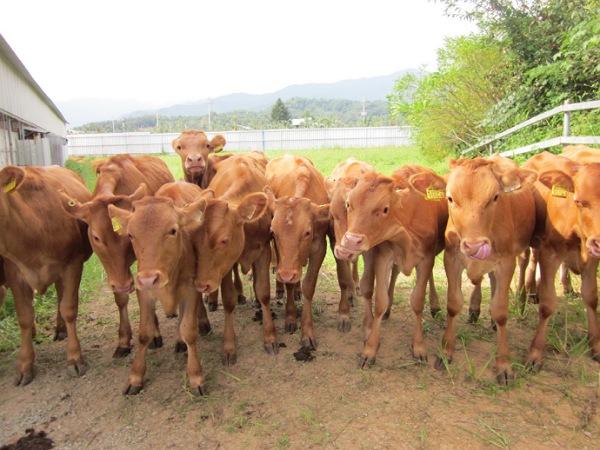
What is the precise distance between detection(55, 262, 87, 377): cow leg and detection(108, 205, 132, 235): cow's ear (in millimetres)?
1210

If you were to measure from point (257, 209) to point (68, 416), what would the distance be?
2365mm

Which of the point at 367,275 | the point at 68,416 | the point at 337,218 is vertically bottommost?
the point at 68,416

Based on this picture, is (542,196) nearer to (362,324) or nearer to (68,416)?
(362,324)

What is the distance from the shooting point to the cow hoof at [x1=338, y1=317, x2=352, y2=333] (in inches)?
208

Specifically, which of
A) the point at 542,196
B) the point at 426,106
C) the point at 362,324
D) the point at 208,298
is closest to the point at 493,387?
the point at 362,324

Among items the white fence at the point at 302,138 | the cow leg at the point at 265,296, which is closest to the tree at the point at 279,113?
the white fence at the point at 302,138

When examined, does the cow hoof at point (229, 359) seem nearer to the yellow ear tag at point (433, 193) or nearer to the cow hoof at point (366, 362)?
the cow hoof at point (366, 362)

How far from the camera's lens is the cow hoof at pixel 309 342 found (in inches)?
194

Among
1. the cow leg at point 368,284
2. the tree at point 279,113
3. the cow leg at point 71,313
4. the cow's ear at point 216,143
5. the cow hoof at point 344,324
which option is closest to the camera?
the cow leg at point 71,313

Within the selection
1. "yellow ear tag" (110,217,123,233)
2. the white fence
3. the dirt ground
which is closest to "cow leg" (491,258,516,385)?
the dirt ground

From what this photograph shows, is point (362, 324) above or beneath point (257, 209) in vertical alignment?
beneath

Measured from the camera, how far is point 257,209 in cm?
472

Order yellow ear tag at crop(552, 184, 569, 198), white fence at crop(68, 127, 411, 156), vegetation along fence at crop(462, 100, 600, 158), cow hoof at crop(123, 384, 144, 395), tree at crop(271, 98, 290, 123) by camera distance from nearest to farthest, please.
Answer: yellow ear tag at crop(552, 184, 569, 198) < cow hoof at crop(123, 384, 144, 395) < vegetation along fence at crop(462, 100, 600, 158) < white fence at crop(68, 127, 411, 156) < tree at crop(271, 98, 290, 123)

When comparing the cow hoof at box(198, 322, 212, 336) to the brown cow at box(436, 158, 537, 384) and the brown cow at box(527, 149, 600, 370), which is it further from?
the brown cow at box(527, 149, 600, 370)
